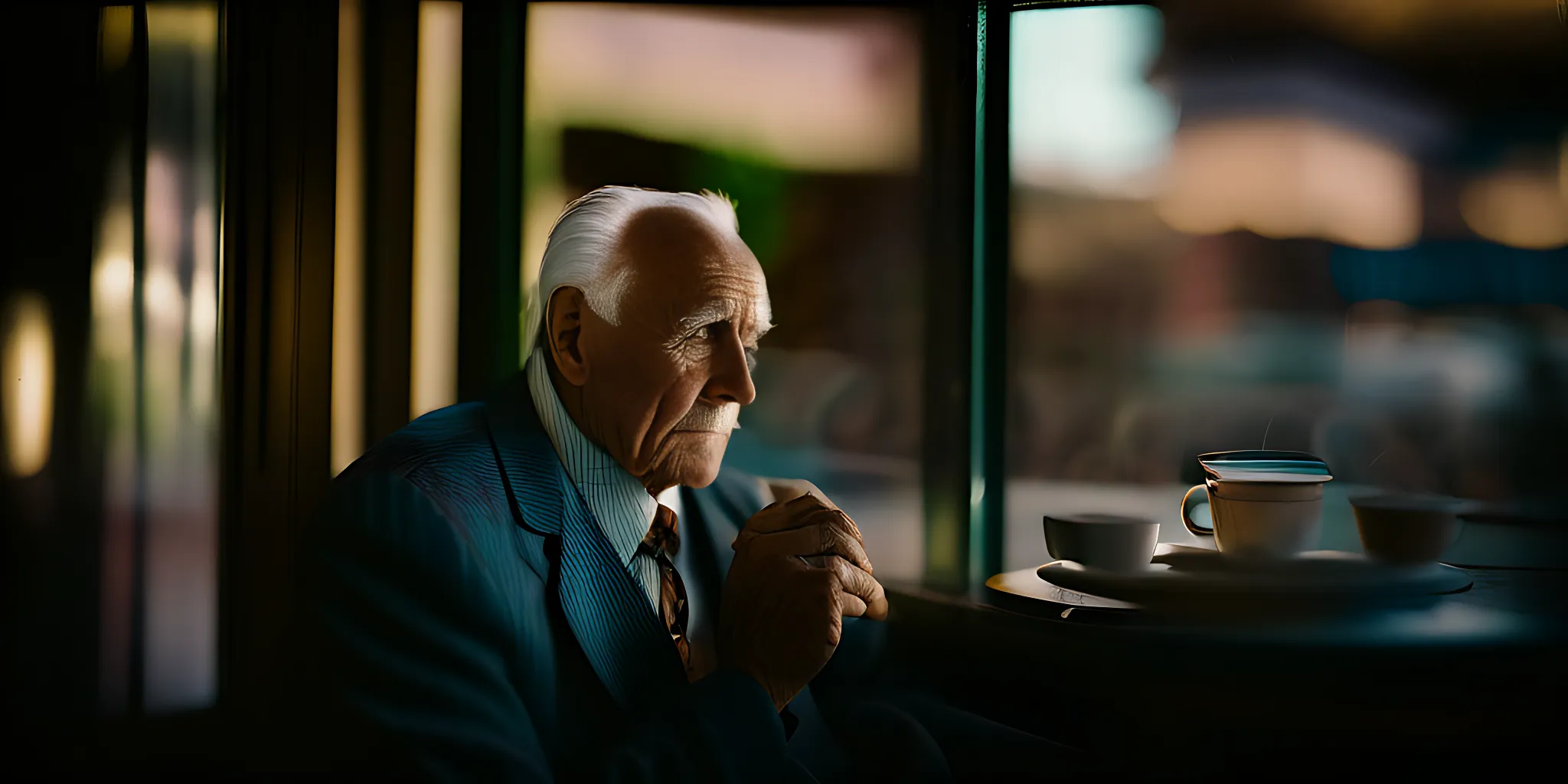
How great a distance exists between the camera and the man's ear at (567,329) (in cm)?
108

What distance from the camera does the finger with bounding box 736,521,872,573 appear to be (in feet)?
3.09

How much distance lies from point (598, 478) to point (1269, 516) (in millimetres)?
819

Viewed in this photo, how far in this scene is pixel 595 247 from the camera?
108cm

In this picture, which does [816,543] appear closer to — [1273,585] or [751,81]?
[1273,585]

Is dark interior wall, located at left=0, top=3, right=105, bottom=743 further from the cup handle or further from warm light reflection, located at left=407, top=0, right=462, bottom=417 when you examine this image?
the cup handle

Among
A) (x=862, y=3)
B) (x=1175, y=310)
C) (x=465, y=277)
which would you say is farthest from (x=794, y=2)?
(x=1175, y=310)

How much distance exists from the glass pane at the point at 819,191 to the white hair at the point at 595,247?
650 mm

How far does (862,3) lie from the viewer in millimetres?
1766

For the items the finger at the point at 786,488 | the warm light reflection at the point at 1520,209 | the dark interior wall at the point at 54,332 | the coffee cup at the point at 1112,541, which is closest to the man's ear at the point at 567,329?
the finger at the point at 786,488

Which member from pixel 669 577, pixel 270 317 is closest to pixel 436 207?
pixel 270 317

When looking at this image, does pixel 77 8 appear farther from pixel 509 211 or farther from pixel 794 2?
pixel 794 2

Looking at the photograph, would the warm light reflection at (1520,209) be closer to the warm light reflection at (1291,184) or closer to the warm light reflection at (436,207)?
the warm light reflection at (1291,184)

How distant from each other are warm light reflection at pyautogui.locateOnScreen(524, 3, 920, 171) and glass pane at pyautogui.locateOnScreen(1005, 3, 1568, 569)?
0.85ft

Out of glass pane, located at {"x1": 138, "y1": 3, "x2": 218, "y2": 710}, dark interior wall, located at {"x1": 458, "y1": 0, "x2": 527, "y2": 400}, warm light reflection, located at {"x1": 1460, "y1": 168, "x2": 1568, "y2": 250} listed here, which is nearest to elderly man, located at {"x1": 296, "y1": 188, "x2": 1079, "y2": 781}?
dark interior wall, located at {"x1": 458, "y1": 0, "x2": 527, "y2": 400}
